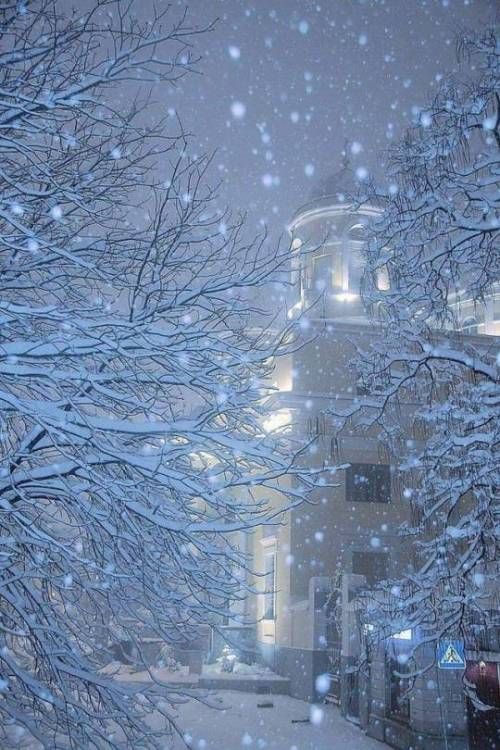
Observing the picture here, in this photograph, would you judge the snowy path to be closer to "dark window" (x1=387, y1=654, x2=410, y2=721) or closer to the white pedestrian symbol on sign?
"dark window" (x1=387, y1=654, x2=410, y2=721)

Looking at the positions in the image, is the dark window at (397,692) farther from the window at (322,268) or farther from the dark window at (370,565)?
the window at (322,268)

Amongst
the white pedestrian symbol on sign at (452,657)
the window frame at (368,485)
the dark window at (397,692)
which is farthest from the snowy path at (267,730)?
the window frame at (368,485)

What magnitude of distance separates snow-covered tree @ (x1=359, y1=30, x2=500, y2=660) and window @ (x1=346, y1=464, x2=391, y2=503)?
51.4 ft

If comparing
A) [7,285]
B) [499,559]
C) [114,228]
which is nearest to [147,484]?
[7,285]

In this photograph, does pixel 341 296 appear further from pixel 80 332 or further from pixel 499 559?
pixel 80 332

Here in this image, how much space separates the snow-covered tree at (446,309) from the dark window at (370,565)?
15253 millimetres

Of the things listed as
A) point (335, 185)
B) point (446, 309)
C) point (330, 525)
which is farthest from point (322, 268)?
point (446, 309)

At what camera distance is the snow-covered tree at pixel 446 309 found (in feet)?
23.9

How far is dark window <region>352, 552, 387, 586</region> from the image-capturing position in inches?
930

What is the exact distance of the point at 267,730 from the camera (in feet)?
47.7

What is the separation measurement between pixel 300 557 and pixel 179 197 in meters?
19.6

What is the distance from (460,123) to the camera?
25.0 ft

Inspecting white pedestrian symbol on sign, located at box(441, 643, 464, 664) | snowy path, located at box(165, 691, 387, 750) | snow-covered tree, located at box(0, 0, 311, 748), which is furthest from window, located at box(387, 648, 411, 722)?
snow-covered tree, located at box(0, 0, 311, 748)

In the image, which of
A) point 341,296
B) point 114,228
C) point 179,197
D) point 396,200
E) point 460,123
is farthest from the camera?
point 341,296
